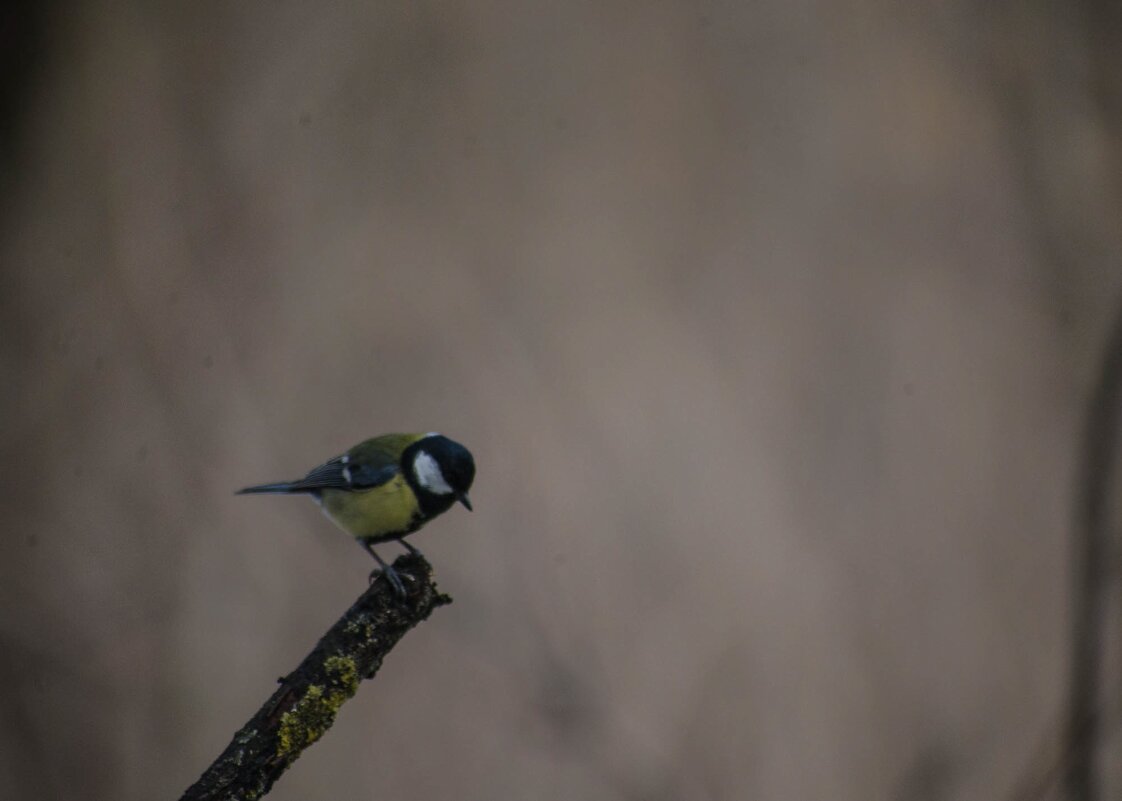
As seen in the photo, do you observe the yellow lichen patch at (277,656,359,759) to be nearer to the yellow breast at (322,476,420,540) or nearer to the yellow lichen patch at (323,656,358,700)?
the yellow lichen patch at (323,656,358,700)

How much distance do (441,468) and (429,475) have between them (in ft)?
0.13

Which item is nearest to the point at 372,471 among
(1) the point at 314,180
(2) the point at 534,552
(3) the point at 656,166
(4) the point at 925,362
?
(2) the point at 534,552

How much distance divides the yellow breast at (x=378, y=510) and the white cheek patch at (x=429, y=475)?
0.10 ft

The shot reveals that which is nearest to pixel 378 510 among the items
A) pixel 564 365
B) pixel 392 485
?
pixel 392 485

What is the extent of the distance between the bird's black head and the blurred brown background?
0.76 m

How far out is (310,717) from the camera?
96 centimetres

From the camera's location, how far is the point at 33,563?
231cm

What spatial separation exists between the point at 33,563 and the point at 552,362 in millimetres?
1429

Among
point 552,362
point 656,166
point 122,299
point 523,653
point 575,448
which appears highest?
point 122,299

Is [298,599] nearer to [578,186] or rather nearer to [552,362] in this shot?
[552,362]

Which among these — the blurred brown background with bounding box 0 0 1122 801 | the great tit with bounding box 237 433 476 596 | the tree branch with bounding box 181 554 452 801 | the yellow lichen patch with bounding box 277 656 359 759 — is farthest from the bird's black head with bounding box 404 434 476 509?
the blurred brown background with bounding box 0 0 1122 801

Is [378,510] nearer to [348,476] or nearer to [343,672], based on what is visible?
[348,476]

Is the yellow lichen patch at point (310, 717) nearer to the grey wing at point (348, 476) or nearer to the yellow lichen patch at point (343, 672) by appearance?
the yellow lichen patch at point (343, 672)

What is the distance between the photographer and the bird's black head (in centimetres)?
149
